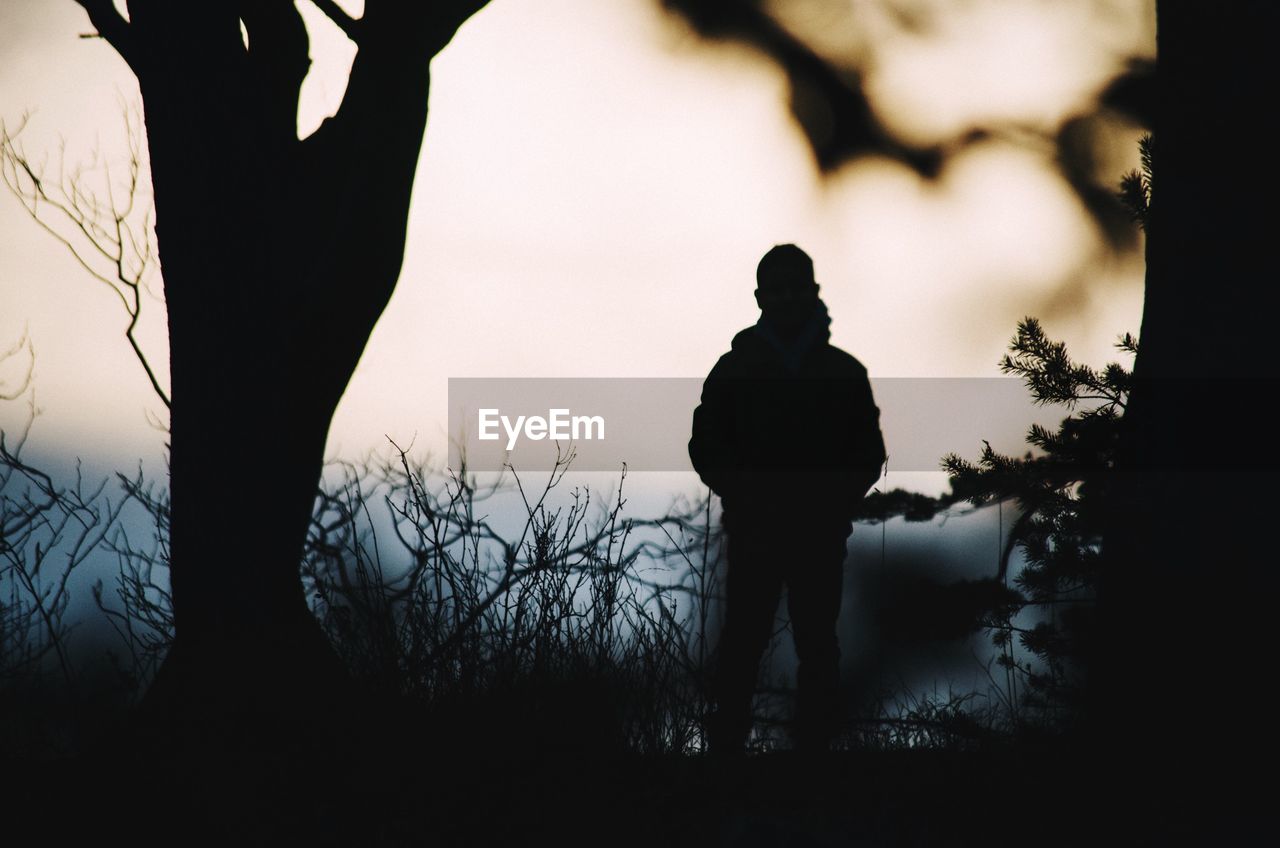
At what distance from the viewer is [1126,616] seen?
140 inches

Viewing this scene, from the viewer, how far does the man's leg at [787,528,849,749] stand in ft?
12.1

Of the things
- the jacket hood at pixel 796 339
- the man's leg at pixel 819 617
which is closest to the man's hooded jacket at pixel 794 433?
the jacket hood at pixel 796 339

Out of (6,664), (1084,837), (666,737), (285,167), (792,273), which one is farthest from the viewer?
(6,664)

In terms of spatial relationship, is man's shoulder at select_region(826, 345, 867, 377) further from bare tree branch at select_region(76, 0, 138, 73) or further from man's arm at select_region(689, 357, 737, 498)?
bare tree branch at select_region(76, 0, 138, 73)

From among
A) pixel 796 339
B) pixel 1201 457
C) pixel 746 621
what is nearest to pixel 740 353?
pixel 796 339

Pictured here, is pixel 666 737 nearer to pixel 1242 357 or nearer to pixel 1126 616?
pixel 1126 616

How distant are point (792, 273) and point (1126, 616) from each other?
1.61 m

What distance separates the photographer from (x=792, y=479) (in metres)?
3.73

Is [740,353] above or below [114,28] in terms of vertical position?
below

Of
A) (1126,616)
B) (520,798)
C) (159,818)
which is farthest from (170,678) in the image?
(1126,616)

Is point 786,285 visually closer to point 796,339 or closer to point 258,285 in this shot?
point 796,339

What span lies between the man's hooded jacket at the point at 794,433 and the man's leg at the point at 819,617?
0.12 m

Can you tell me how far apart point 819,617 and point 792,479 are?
1.60ft

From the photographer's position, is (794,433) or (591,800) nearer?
(591,800)
